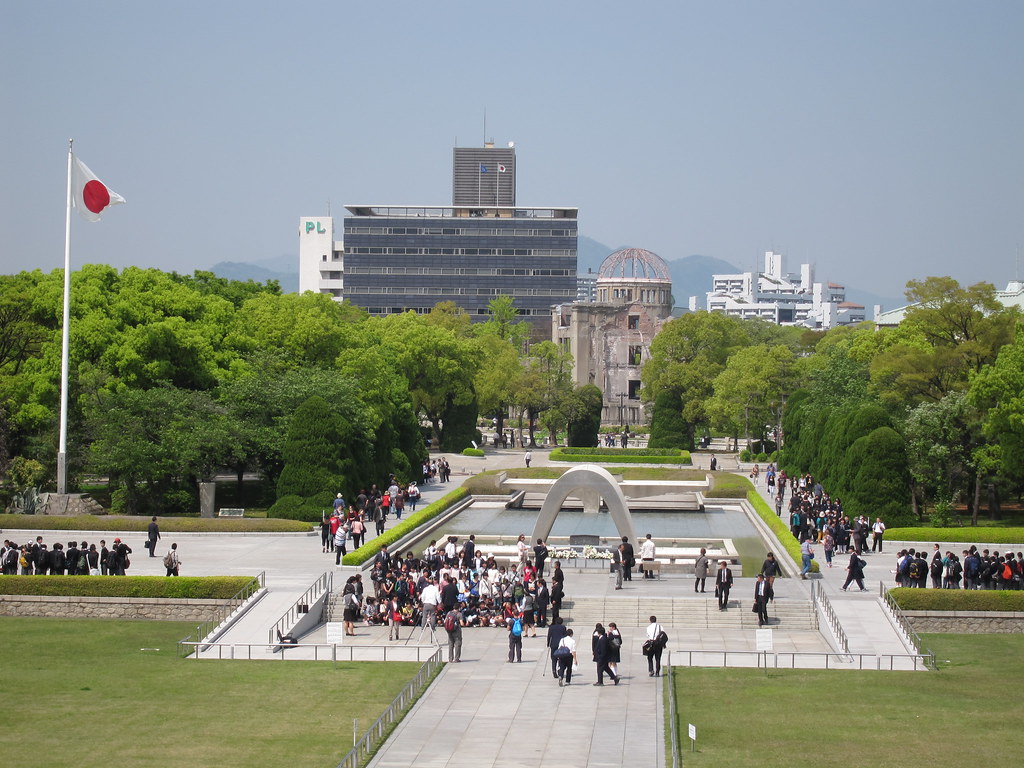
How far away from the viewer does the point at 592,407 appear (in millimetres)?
92250

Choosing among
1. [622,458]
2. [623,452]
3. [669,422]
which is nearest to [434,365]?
[622,458]

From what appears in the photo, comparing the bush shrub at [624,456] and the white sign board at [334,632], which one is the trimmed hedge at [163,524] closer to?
the white sign board at [334,632]

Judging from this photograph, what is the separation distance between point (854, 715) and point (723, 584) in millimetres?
9027

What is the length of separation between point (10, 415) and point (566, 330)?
8427 centimetres

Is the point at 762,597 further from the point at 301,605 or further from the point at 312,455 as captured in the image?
the point at 312,455

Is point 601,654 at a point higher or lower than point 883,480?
lower

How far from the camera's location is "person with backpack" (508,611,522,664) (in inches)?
1041

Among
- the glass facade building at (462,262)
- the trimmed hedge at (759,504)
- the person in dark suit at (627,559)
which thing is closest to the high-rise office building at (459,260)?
the glass facade building at (462,262)

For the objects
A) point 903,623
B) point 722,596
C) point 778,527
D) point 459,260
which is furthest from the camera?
point 459,260

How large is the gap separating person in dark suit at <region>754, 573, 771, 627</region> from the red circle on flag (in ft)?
92.2

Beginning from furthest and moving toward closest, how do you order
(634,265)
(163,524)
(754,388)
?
1. (634,265)
2. (754,388)
3. (163,524)

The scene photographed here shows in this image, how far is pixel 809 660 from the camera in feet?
89.7

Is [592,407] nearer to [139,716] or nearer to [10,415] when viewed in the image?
[10,415]

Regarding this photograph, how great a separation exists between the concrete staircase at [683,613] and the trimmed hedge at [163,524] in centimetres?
1492
